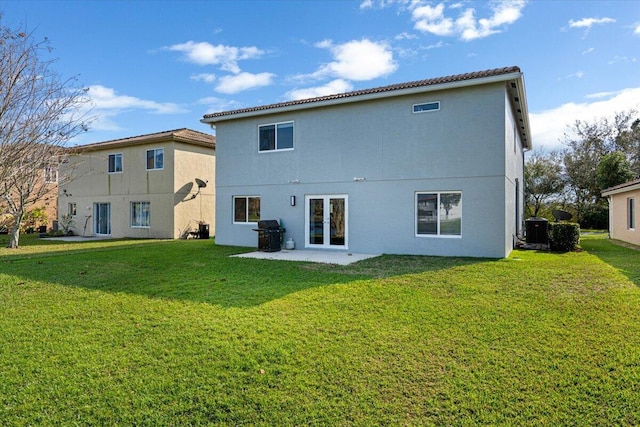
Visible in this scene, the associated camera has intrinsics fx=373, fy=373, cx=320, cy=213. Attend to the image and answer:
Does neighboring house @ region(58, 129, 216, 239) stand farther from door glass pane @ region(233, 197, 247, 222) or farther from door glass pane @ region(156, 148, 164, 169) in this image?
door glass pane @ region(233, 197, 247, 222)

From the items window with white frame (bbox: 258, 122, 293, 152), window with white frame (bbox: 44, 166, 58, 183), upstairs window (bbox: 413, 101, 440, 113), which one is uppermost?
upstairs window (bbox: 413, 101, 440, 113)

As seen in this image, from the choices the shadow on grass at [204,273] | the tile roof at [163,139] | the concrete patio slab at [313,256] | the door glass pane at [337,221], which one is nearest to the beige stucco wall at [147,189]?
the tile roof at [163,139]

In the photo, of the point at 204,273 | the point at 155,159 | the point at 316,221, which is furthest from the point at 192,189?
the point at 204,273

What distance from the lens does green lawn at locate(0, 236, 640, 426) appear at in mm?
3359

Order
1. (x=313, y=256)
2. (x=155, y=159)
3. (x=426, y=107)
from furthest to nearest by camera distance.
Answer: (x=155, y=159)
(x=426, y=107)
(x=313, y=256)

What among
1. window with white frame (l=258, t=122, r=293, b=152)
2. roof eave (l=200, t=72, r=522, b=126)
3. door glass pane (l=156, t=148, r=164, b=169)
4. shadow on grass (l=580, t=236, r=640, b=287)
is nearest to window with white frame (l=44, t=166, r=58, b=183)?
door glass pane (l=156, t=148, r=164, b=169)

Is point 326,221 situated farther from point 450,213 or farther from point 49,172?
point 49,172

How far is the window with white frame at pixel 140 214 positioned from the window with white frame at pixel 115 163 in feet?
8.06

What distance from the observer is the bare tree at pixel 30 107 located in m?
9.70

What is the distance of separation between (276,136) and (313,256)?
5423 millimetres

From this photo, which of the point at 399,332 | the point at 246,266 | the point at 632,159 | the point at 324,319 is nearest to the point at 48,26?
the point at 246,266

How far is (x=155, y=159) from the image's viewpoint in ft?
67.3

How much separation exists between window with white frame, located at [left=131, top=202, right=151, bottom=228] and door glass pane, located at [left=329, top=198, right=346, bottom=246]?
12.2 metres

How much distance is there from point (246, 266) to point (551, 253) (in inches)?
396
